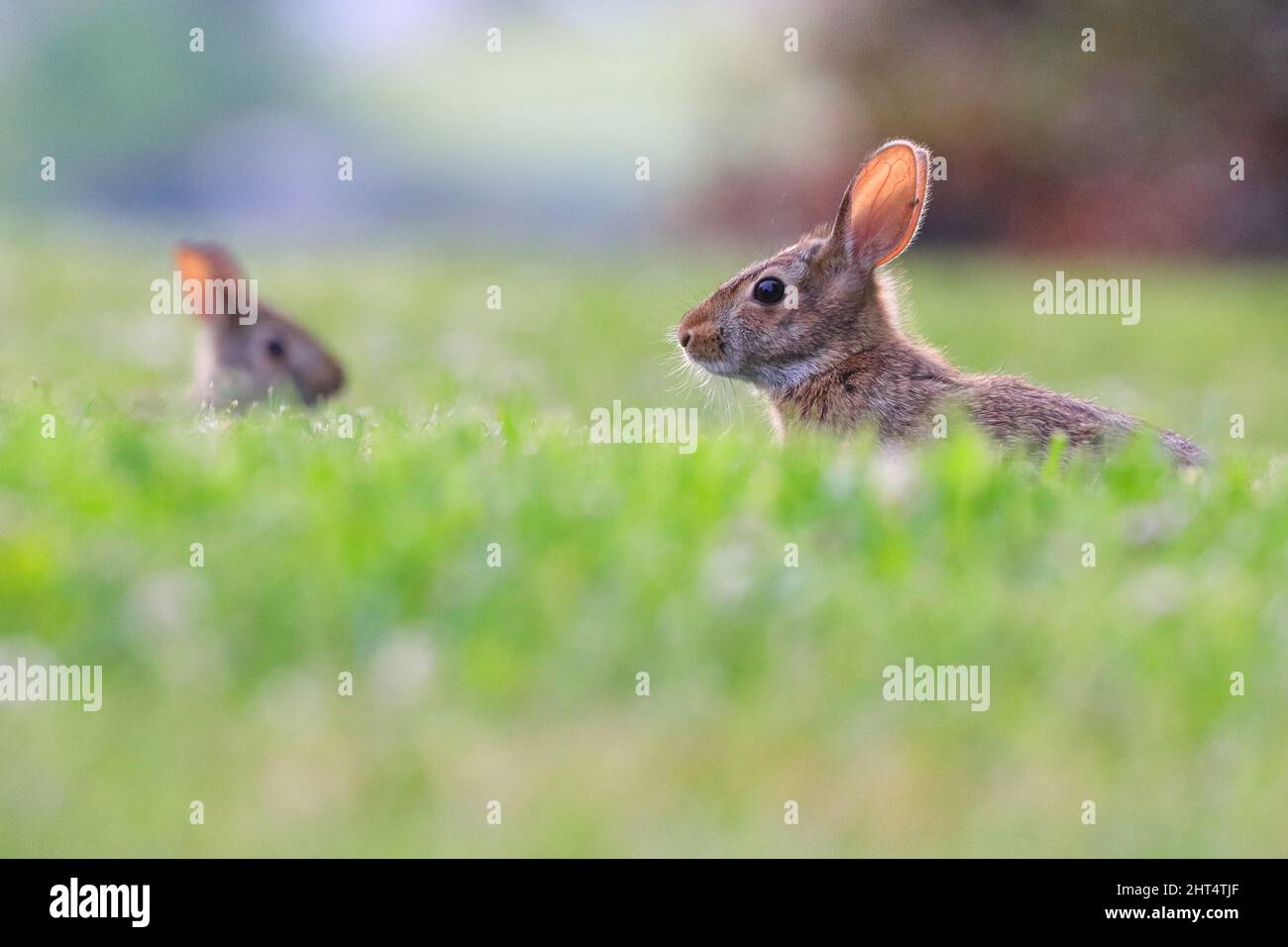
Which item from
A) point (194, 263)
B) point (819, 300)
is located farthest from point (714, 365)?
point (194, 263)

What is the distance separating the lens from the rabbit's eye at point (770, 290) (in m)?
7.32

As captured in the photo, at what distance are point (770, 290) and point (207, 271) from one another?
3718 millimetres

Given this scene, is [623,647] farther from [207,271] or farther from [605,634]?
[207,271]

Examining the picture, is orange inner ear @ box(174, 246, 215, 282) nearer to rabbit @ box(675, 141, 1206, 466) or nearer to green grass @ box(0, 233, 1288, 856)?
rabbit @ box(675, 141, 1206, 466)

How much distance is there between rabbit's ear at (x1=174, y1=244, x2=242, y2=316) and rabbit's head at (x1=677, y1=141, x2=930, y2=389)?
10.6 feet


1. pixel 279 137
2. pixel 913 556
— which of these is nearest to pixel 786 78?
pixel 279 137

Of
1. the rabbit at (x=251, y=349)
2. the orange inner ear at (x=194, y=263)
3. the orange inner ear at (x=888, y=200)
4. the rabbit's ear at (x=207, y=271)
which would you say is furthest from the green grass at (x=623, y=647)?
the orange inner ear at (x=194, y=263)

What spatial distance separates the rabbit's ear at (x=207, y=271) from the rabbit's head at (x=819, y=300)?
322cm

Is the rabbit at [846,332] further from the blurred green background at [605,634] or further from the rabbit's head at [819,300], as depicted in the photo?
the blurred green background at [605,634]

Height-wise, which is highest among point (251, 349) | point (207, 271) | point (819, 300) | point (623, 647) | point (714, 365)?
point (207, 271)

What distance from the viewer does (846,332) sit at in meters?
7.23

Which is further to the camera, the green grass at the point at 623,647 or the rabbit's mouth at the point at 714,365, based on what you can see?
the rabbit's mouth at the point at 714,365

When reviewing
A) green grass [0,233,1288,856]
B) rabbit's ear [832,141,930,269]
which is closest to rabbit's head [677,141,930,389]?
rabbit's ear [832,141,930,269]
